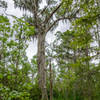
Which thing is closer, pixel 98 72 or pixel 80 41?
pixel 80 41

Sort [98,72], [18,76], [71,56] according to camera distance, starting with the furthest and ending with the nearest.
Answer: [71,56] → [98,72] → [18,76]

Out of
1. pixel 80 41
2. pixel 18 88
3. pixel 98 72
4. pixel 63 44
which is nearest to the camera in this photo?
pixel 18 88

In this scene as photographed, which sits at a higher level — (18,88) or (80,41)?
(80,41)

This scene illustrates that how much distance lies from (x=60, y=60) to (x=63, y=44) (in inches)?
75.1

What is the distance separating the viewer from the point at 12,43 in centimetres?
183

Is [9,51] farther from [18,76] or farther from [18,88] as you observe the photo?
[18,88]

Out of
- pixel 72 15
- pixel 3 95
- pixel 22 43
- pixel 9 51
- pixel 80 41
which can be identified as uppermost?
pixel 72 15

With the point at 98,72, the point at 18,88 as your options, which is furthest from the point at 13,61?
the point at 98,72

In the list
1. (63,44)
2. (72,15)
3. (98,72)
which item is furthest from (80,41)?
(63,44)

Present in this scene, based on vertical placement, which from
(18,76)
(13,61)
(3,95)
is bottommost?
(3,95)

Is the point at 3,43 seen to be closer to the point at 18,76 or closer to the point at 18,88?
the point at 18,76

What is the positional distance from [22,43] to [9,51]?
0.24 m

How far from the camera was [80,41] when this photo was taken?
143 inches

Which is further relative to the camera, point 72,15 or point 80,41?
point 72,15
